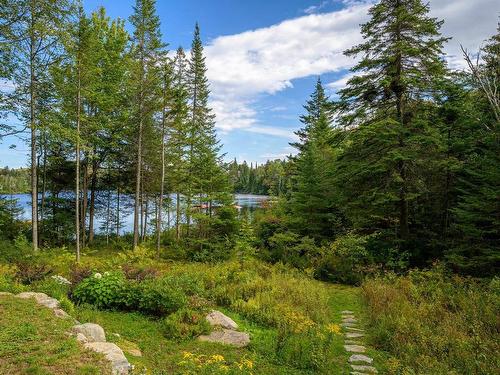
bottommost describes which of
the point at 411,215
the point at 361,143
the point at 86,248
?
the point at 86,248

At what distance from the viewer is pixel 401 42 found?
481 inches

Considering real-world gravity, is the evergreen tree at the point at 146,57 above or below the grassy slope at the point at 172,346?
above

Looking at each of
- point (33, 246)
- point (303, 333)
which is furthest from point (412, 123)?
point (33, 246)

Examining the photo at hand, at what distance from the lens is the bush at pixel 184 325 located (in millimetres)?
6336

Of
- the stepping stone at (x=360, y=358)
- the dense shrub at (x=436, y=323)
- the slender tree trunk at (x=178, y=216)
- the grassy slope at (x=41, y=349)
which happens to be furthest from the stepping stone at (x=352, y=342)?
→ the slender tree trunk at (x=178, y=216)

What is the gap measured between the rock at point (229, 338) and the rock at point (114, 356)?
2.01 metres

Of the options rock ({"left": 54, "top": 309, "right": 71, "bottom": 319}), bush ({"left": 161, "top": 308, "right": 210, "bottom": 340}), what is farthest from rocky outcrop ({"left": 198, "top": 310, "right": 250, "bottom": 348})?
rock ({"left": 54, "top": 309, "right": 71, "bottom": 319})

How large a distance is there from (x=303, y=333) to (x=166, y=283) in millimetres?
3751

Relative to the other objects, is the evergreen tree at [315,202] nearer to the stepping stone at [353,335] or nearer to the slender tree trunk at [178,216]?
the slender tree trunk at [178,216]

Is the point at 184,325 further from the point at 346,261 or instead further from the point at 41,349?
the point at 346,261

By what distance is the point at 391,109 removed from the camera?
1367cm

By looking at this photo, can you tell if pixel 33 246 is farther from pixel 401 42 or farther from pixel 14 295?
pixel 401 42

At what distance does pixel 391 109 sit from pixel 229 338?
1180 cm

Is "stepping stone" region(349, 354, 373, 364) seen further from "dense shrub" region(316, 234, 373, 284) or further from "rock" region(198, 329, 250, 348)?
"dense shrub" region(316, 234, 373, 284)
